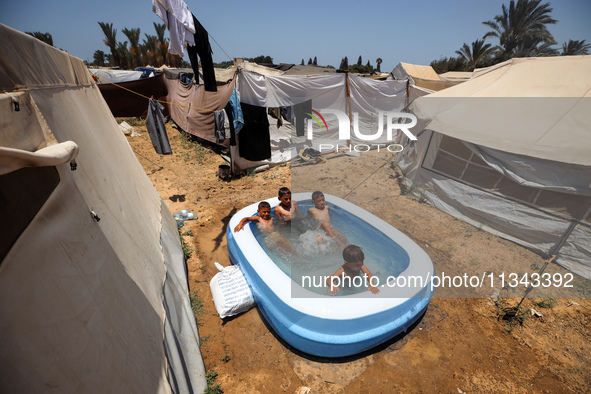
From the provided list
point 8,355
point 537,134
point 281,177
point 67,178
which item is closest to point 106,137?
point 67,178

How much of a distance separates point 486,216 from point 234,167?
682 cm

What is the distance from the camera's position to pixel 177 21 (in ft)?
12.8

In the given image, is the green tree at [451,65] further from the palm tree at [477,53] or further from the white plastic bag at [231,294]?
the white plastic bag at [231,294]

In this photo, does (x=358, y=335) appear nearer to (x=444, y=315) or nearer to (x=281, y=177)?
(x=444, y=315)

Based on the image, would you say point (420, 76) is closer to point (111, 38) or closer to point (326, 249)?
point (326, 249)

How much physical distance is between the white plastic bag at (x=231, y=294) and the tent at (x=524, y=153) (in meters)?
5.20

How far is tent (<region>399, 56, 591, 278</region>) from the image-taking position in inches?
163

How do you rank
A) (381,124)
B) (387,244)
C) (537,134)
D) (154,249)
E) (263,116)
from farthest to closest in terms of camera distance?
(381,124) < (263,116) < (537,134) < (387,244) < (154,249)

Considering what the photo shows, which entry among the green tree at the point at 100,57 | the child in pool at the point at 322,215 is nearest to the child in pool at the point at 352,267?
the child in pool at the point at 322,215

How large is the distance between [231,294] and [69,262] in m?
2.24

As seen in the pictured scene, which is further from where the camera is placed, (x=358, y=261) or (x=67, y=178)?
(x=358, y=261)

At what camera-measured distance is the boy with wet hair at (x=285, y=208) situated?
471cm

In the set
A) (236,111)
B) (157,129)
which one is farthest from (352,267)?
(157,129)

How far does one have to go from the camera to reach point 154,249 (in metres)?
3.03
